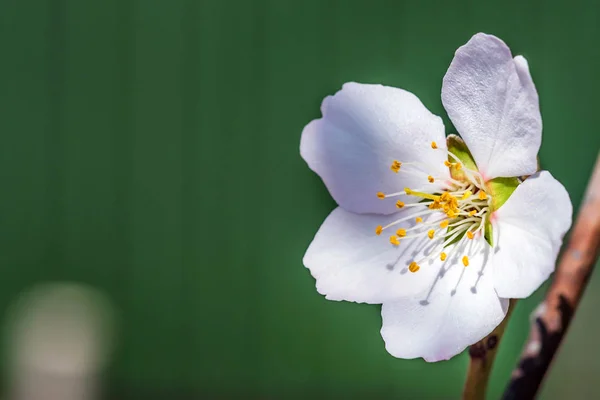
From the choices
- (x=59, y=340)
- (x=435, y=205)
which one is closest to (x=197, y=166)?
(x=59, y=340)

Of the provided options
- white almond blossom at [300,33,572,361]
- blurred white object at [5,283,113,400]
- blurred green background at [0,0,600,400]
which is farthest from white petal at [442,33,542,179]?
blurred white object at [5,283,113,400]

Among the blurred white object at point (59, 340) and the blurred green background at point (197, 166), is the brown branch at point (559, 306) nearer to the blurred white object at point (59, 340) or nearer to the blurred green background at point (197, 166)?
the blurred green background at point (197, 166)

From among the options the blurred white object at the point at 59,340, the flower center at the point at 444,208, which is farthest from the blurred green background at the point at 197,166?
the flower center at the point at 444,208

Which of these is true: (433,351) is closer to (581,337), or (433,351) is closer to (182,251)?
(581,337)

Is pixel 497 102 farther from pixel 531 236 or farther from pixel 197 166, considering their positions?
pixel 197 166

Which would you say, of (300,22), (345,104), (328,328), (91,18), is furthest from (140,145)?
(345,104)

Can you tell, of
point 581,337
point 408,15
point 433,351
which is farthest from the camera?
point 408,15
